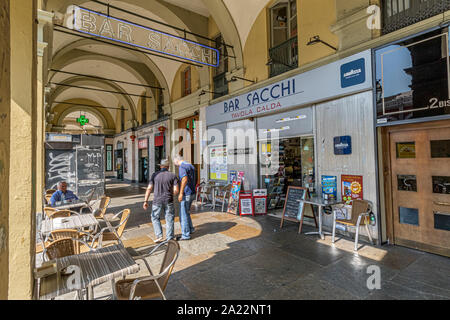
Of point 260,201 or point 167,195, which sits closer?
point 167,195

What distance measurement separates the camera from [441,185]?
4.18m

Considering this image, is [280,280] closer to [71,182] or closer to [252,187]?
[252,187]

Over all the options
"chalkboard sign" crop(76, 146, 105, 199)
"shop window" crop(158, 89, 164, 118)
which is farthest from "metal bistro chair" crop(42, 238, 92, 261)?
"shop window" crop(158, 89, 164, 118)

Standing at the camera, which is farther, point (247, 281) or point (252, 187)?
point (252, 187)

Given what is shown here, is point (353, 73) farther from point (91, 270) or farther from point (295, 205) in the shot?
point (91, 270)

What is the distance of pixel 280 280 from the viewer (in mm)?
3338

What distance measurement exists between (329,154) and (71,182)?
10100 mm

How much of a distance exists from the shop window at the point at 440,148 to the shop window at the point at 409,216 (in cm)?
111

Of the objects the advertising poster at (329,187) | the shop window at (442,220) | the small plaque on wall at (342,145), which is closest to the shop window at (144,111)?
the advertising poster at (329,187)

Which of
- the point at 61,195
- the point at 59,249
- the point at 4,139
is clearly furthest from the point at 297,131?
the point at 61,195

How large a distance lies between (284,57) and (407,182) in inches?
187

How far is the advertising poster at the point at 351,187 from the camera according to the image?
505 centimetres

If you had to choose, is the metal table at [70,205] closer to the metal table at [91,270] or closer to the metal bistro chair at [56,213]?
the metal bistro chair at [56,213]
